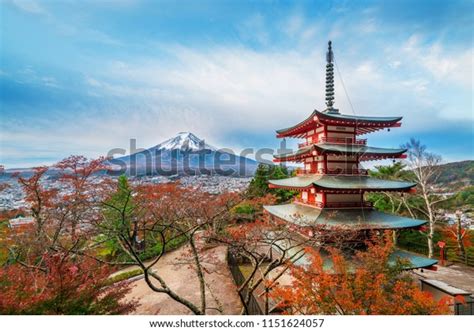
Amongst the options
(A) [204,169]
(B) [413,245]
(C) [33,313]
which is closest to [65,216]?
(C) [33,313]

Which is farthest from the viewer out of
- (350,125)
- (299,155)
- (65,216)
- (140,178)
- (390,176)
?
(390,176)

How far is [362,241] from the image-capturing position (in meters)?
5.57

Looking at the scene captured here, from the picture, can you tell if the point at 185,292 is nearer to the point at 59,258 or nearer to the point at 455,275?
the point at 59,258

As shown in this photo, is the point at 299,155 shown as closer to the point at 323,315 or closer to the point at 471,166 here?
the point at 323,315

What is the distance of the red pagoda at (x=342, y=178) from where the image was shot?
5.52m

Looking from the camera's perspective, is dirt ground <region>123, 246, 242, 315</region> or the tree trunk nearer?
dirt ground <region>123, 246, 242, 315</region>

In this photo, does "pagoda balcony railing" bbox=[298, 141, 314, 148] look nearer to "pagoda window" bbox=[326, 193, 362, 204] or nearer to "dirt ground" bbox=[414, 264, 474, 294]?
"pagoda window" bbox=[326, 193, 362, 204]

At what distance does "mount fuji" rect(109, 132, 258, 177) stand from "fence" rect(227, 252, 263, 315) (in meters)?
3.98

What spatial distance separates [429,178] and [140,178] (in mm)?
11340

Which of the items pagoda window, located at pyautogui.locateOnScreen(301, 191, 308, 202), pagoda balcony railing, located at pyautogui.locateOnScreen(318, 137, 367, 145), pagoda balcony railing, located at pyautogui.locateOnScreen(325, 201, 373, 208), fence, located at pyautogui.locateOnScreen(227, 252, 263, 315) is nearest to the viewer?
fence, located at pyautogui.locateOnScreen(227, 252, 263, 315)

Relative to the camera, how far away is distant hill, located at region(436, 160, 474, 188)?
30.5ft

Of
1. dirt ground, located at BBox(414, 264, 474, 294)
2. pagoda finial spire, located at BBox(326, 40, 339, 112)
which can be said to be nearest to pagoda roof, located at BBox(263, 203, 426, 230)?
dirt ground, located at BBox(414, 264, 474, 294)

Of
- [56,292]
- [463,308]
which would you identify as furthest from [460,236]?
[56,292]

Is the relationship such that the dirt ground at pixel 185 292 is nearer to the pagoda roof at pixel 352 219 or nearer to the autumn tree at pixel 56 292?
the autumn tree at pixel 56 292
